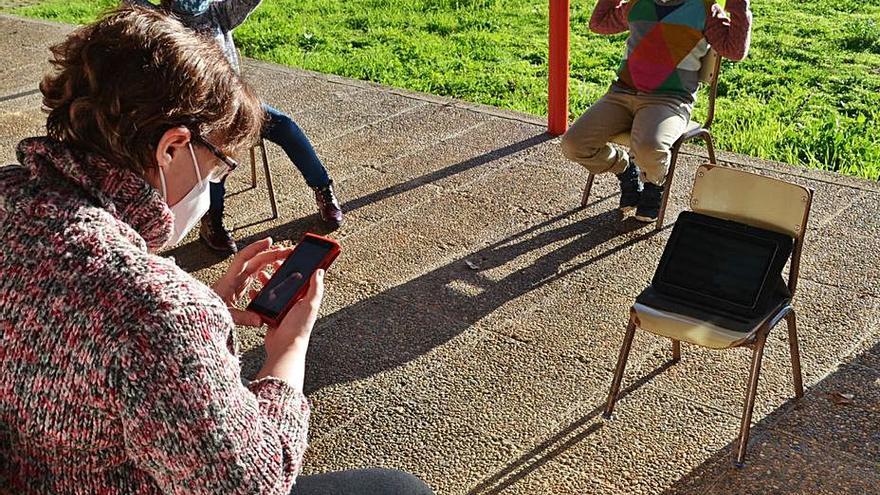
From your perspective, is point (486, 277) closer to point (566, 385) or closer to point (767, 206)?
point (566, 385)

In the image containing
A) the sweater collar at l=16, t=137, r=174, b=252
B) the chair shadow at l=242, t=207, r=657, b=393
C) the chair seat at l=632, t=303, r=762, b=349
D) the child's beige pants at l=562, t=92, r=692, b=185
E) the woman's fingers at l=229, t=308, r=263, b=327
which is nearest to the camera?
the sweater collar at l=16, t=137, r=174, b=252

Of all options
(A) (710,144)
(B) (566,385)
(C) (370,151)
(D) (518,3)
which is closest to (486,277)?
(B) (566,385)

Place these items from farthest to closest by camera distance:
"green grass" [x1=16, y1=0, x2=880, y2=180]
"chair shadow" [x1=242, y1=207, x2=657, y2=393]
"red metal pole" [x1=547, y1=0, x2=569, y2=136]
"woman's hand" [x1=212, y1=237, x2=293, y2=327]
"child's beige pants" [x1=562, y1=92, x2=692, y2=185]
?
"green grass" [x1=16, y1=0, x2=880, y2=180] → "red metal pole" [x1=547, y1=0, x2=569, y2=136] → "child's beige pants" [x1=562, y1=92, x2=692, y2=185] → "chair shadow" [x1=242, y1=207, x2=657, y2=393] → "woman's hand" [x1=212, y1=237, x2=293, y2=327]

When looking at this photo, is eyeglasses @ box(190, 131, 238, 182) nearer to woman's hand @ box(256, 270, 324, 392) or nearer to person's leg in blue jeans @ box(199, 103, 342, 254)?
woman's hand @ box(256, 270, 324, 392)

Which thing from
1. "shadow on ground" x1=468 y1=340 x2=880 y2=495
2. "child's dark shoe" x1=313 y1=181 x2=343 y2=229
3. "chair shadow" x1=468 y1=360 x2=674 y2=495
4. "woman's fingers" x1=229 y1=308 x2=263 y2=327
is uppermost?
"woman's fingers" x1=229 y1=308 x2=263 y2=327

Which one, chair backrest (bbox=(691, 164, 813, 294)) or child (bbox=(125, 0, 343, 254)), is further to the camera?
child (bbox=(125, 0, 343, 254))

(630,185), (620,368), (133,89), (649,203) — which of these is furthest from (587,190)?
(133,89)

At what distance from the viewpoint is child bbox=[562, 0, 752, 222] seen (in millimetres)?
4961

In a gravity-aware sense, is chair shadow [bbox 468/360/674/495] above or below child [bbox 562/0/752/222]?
below

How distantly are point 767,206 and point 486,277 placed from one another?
1.59 m

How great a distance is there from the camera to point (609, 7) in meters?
5.36

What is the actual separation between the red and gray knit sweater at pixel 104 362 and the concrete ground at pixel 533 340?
5.93 feet

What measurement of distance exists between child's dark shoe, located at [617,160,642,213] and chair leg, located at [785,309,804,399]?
1.71m

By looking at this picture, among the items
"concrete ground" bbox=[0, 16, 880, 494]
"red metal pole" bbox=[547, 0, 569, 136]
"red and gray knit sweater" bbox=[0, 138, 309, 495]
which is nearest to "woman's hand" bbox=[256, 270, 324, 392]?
"red and gray knit sweater" bbox=[0, 138, 309, 495]
